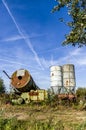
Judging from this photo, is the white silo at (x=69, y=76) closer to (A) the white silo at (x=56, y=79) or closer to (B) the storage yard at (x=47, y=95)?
(B) the storage yard at (x=47, y=95)

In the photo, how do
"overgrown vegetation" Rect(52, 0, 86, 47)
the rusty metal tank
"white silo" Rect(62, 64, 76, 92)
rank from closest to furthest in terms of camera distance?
"overgrown vegetation" Rect(52, 0, 86, 47)
the rusty metal tank
"white silo" Rect(62, 64, 76, 92)

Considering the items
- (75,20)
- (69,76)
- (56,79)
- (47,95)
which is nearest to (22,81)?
(47,95)

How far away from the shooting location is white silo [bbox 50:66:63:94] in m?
36.1

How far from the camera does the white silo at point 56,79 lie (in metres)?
36.1

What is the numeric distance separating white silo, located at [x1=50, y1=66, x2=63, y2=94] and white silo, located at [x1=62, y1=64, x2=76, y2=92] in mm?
445

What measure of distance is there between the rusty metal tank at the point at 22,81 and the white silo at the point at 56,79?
2.85 metres

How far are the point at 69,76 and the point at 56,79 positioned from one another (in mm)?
1451

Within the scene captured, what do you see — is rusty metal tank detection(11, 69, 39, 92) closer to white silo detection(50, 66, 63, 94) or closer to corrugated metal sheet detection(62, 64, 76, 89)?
white silo detection(50, 66, 63, 94)

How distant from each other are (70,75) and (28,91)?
506cm

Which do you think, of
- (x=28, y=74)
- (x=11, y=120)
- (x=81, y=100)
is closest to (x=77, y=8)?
(x=11, y=120)

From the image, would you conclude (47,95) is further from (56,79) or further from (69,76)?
(69,76)

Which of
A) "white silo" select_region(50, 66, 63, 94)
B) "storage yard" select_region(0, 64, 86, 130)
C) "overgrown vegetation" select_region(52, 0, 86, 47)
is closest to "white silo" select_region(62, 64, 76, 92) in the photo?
"storage yard" select_region(0, 64, 86, 130)

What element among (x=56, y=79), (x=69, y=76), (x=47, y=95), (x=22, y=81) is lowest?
(x=47, y=95)

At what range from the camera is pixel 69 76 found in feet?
119
